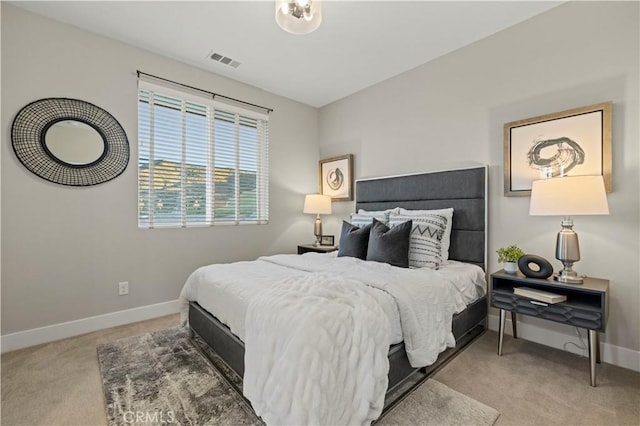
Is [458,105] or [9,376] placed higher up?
[458,105]

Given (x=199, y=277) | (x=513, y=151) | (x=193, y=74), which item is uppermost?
(x=193, y=74)

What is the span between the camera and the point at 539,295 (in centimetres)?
198

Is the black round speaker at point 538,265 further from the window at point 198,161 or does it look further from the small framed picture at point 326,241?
the window at point 198,161

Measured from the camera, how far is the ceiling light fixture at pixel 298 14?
1.86 metres

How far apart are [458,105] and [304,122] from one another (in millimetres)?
2272

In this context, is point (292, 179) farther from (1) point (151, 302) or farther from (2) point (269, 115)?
(1) point (151, 302)

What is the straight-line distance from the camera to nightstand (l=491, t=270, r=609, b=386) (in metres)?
1.78

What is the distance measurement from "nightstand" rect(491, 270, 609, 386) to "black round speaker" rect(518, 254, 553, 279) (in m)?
0.04

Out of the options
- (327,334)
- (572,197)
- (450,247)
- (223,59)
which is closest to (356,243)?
(450,247)

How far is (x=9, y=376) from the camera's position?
1.92m

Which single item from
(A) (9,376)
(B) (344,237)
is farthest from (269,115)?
(A) (9,376)

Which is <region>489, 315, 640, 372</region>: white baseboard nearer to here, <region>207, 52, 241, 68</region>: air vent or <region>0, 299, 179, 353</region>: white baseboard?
<region>0, 299, 179, 353</region>: white baseboard

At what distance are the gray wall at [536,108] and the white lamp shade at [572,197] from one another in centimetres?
45

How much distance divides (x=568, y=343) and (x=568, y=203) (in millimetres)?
1236
